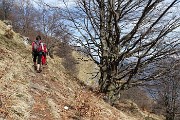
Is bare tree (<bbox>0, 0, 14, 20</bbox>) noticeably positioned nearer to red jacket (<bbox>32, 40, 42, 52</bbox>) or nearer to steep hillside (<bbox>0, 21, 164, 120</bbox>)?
red jacket (<bbox>32, 40, 42, 52</bbox>)

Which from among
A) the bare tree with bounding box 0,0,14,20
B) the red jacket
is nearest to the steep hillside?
the red jacket

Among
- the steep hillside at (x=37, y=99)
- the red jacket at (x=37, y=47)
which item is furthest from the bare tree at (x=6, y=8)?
the steep hillside at (x=37, y=99)

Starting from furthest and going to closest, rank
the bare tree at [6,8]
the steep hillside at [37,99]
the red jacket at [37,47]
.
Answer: the bare tree at [6,8]
the red jacket at [37,47]
the steep hillside at [37,99]

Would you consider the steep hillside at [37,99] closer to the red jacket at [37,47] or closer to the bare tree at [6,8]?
the red jacket at [37,47]

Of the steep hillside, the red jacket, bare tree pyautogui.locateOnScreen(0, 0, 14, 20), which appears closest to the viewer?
the steep hillside

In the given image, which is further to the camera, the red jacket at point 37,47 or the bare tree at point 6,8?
the bare tree at point 6,8

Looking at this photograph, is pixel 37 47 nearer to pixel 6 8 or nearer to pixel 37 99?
pixel 37 99

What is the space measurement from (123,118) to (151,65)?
333 cm

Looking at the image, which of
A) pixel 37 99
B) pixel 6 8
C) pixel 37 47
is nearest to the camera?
pixel 37 99

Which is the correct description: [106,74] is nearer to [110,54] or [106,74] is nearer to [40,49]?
[110,54]

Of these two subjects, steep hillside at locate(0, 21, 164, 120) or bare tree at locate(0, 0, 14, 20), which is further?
bare tree at locate(0, 0, 14, 20)

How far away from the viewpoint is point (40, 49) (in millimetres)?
15852

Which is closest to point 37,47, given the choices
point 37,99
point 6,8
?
point 37,99

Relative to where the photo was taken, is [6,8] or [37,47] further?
[6,8]
